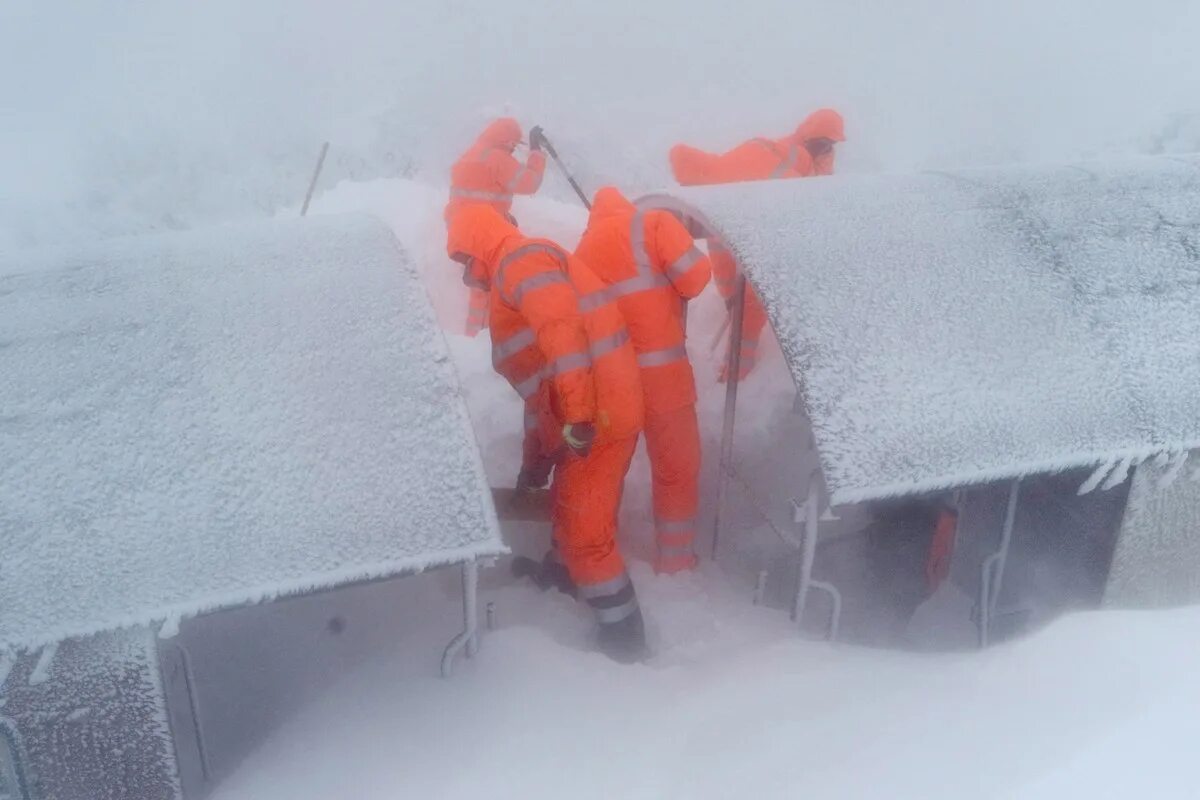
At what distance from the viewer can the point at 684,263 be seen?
393 cm

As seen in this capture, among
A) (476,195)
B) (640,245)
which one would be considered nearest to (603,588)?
(640,245)

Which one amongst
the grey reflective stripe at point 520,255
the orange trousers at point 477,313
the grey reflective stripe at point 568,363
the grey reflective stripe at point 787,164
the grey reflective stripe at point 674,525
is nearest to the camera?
the grey reflective stripe at point 568,363

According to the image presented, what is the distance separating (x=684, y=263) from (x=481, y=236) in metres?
0.91

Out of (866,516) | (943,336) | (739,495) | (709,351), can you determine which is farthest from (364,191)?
(943,336)

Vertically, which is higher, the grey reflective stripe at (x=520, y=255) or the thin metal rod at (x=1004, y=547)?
the grey reflective stripe at (x=520, y=255)

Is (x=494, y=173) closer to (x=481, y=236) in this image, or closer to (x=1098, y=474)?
(x=481, y=236)

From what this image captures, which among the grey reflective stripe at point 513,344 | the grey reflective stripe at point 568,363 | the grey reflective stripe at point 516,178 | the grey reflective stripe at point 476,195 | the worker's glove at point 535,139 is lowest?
the grey reflective stripe at point 513,344

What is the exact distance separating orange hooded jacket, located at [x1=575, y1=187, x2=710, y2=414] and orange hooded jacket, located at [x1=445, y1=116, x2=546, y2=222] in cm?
262

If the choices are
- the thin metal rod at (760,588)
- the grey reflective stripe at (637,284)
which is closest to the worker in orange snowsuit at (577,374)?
the grey reflective stripe at (637,284)

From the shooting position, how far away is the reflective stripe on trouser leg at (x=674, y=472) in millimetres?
4160

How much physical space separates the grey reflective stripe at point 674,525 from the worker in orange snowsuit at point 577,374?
50cm

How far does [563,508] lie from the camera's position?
3848 mm

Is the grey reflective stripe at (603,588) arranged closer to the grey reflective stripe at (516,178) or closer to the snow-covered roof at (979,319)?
the snow-covered roof at (979,319)

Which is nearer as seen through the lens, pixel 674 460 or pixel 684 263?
pixel 684 263
